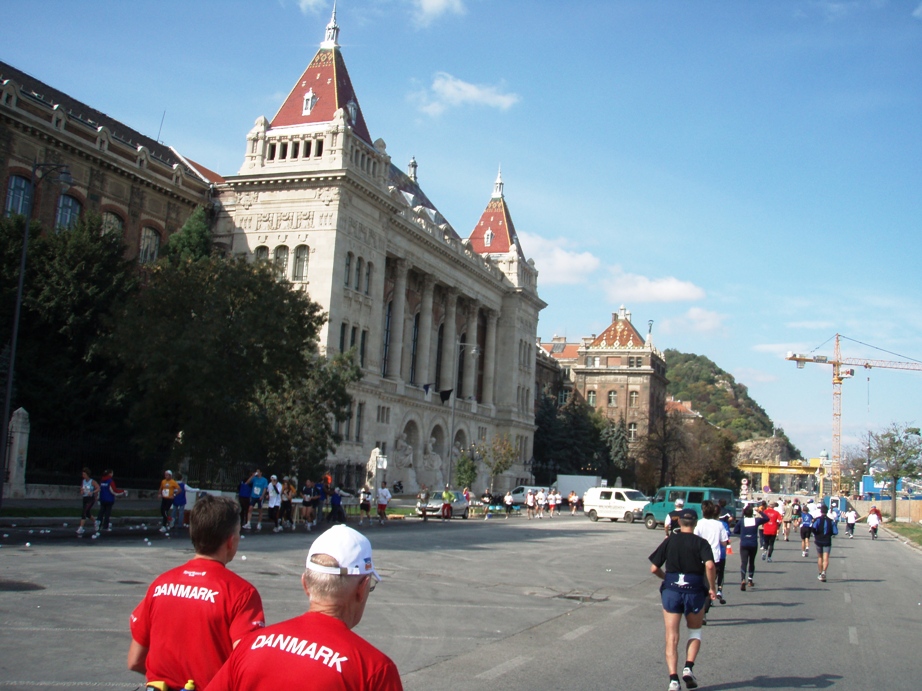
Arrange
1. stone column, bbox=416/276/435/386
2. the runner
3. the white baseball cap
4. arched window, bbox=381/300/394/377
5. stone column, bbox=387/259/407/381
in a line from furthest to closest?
stone column, bbox=416/276/435/386, arched window, bbox=381/300/394/377, stone column, bbox=387/259/407/381, the runner, the white baseball cap

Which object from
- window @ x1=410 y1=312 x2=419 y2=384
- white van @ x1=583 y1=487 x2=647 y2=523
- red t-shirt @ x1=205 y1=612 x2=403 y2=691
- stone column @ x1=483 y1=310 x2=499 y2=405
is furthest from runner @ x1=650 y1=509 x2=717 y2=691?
stone column @ x1=483 y1=310 x2=499 y2=405

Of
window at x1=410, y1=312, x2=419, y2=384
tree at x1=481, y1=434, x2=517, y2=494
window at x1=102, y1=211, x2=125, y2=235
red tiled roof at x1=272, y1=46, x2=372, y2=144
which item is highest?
red tiled roof at x1=272, y1=46, x2=372, y2=144

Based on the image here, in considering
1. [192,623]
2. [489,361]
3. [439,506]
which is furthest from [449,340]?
[192,623]

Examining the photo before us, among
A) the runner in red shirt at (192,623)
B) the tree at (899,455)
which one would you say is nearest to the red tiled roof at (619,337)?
the tree at (899,455)

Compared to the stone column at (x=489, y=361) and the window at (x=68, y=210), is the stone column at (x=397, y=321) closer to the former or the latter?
the stone column at (x=489, y=361)

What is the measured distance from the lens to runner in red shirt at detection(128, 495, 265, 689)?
4188mm

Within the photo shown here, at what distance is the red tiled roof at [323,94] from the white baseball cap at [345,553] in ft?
173

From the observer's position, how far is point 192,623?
13.8 ft

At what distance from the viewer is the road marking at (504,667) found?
352 inches

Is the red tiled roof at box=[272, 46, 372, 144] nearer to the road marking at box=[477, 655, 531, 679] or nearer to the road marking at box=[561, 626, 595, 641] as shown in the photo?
the road marking at box=[561, 626, 595, 641]

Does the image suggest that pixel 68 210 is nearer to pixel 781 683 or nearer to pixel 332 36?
pixel 332 36

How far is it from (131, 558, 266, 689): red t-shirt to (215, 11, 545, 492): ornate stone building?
39.4 metres

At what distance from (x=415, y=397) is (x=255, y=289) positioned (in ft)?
99.7

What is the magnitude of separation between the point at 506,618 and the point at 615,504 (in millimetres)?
36332
